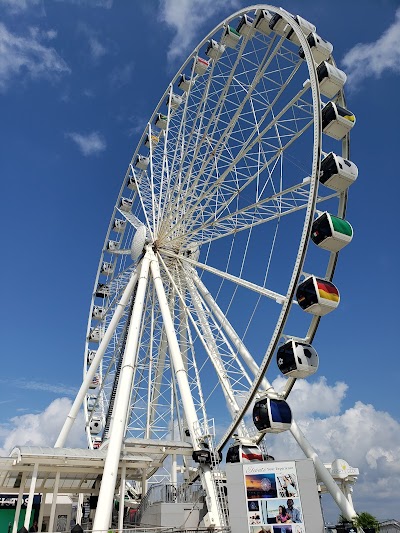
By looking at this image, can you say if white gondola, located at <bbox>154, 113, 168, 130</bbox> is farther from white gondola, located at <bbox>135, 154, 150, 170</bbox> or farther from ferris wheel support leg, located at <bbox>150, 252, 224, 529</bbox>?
ferris wheel support leg, located at <bbox>150, 252, 224, 529</bbox>

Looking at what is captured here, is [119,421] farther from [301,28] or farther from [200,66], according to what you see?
[200,66]

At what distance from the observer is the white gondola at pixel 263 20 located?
1936 cm

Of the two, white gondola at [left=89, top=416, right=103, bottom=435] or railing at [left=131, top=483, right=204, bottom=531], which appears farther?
white gondola at [left=89, top=416, right=103, bottom=435]

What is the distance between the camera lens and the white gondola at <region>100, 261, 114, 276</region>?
109ft

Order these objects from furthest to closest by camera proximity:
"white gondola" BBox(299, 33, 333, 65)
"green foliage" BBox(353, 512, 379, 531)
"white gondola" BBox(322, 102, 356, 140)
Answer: "white gondola" BBox(299, 33, 333, 65), "white gondola" BBox(322, 102, 356, 140), "green foliage" BBox(353, 512, 379, 531)

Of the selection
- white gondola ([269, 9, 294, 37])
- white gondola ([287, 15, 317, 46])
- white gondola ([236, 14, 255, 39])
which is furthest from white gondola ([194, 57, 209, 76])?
white gondola ([287, 15, 317, 46])

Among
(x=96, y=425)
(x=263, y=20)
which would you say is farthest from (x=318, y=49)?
(x=96, y=425)

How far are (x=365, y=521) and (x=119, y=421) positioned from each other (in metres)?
8.06

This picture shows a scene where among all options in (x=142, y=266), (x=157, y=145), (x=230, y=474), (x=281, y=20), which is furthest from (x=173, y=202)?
(x=230, y=474)

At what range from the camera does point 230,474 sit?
41.6ft

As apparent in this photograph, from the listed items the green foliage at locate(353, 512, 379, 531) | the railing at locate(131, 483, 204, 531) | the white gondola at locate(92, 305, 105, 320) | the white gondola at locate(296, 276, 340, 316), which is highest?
the white gondola at locate(92, 305, 105, 320)

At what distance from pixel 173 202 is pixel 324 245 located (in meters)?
10.1

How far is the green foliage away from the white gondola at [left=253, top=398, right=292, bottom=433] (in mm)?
3118

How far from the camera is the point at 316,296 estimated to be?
14.3 metres
